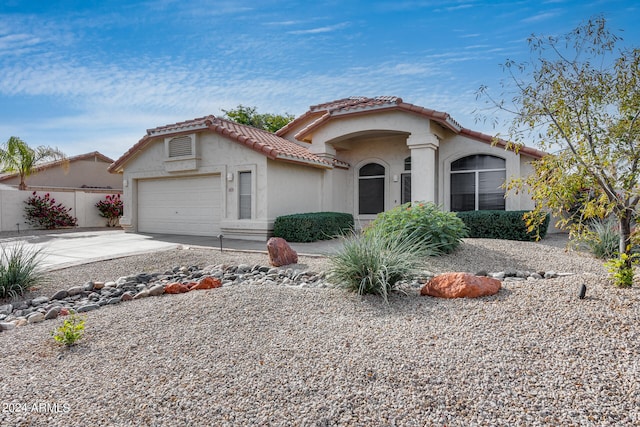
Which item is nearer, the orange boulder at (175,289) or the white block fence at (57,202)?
the orange boulder at (175,289)

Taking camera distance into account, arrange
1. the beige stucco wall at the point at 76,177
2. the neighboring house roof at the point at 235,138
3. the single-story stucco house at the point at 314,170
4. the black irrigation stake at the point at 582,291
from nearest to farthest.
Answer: the black irrigation stake at the point at 582,291 < the neighboring house roof at the point at 235,138 < the single-story stucco house at the point at 314,170 < the beige stucco wall at the point at 76,177

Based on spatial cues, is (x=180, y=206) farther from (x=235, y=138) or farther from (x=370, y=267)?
(x=370, y=267)

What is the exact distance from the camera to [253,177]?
13.3 m

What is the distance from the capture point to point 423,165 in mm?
13906

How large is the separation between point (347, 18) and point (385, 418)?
371 inches

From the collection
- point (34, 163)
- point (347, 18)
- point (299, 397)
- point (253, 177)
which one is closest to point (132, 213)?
point (253, 177)

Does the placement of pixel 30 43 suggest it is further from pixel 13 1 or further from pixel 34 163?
pixel 34 163

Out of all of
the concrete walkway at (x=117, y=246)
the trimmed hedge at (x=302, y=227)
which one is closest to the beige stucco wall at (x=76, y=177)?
the concrete walkway at (x=117, y=246)

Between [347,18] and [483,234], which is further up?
[347,18]

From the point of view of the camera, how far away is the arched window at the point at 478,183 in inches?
555

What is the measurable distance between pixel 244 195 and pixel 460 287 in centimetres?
988

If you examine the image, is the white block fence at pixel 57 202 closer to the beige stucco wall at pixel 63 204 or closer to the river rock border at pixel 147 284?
the beige stucco wall at pixel 63 204

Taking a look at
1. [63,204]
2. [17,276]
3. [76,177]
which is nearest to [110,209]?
[63,204]

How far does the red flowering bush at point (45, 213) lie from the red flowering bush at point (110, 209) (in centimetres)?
173
